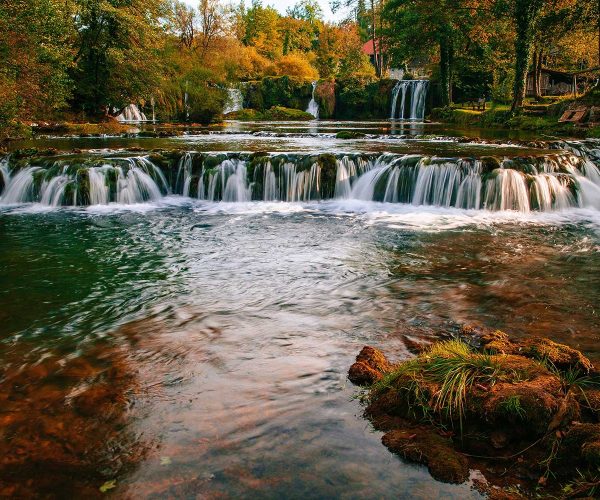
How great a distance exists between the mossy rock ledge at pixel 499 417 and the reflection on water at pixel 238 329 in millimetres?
223

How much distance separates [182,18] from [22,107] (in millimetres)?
38171

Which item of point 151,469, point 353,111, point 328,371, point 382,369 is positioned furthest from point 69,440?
point 353,111

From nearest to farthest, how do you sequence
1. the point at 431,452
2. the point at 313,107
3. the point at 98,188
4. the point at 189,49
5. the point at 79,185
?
the point at 431,452 → the point at 79,185 → the point at 98,188 → the point at 189,49 → the point at 313,107

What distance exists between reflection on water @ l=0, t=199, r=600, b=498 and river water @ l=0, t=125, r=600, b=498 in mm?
23

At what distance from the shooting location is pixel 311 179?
16.2 metres

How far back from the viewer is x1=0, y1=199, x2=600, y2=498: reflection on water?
12.1 ft

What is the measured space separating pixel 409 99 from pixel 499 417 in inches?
A: 1896

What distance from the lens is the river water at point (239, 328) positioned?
3680 mm

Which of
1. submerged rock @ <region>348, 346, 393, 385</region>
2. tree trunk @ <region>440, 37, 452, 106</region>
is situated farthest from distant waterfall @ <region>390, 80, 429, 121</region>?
submerged rock @ <region>348, 346, 393, 385</region>

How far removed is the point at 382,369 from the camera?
4887 millimetres

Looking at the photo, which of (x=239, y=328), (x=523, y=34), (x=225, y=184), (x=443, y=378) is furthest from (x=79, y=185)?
(x=523, y=34)

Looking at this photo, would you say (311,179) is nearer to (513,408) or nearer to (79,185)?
(79,185)

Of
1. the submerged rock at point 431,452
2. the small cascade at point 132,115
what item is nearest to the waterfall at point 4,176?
the submerged rock at point 431,452

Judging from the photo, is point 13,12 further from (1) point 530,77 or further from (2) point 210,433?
(1) point 530,77
